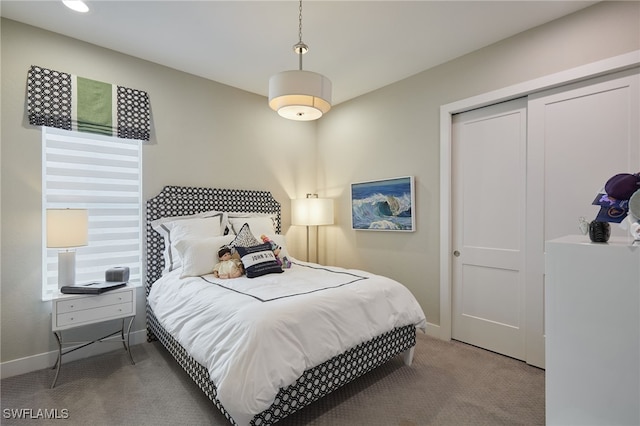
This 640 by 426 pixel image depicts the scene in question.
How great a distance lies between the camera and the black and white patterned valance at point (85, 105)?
2.45m

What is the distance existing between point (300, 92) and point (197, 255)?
64.9 inches

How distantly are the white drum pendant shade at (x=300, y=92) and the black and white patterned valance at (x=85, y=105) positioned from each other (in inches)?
63.2

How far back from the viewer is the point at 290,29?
8.28 feet

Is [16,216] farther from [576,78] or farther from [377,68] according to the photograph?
[576,78]

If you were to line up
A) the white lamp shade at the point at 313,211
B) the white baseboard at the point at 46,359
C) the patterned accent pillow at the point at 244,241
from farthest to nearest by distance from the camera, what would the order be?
the white lamp shade at the point at 313,211
the patterned accent pillow at the point at 244,241
the white baseboard at the point at 46,359

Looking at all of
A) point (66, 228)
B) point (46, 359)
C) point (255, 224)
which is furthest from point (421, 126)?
point (46, 359)

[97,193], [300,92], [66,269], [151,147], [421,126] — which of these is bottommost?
[66,269]

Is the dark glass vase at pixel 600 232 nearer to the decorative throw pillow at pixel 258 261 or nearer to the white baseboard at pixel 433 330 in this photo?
the decorative throw pillow at pixel 258 261

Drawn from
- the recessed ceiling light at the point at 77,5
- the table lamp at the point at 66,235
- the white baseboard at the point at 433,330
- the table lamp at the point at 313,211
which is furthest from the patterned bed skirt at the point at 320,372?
the recessed ceiling light at the point at 77,5

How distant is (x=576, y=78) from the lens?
2.28 metres

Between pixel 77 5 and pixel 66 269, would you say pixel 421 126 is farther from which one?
pixel 66 269

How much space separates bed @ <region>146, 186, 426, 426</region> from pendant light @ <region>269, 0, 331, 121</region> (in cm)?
129

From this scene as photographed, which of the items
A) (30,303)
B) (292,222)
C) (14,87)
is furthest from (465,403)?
(14,87)

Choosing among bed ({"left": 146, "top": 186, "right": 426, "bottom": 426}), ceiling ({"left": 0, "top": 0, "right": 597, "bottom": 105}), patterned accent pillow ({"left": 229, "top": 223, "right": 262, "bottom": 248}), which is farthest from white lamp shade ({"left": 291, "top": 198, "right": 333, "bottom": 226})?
ceiling ({"left": 0, "top": 0, "right": 597, "bottom": 105})
